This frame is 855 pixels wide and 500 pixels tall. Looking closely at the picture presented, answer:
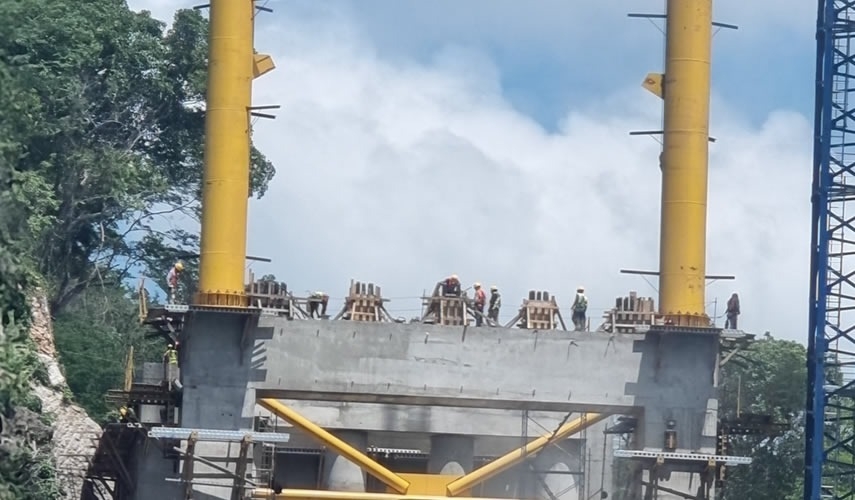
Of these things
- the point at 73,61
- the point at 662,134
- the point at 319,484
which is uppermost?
the point at 73,61

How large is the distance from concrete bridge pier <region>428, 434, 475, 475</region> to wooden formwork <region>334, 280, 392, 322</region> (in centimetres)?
421

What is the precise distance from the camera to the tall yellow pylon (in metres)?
47.6

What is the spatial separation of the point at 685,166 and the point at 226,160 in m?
10.7

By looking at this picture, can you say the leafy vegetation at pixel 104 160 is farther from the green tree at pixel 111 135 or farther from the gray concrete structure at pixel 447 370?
the gray concrete structure at pixel 447 370

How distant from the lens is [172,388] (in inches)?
2073

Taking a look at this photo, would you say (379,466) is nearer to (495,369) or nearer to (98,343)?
(495,369)

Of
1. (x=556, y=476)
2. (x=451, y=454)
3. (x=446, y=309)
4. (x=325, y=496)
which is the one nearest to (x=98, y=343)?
(x=556, y=476)

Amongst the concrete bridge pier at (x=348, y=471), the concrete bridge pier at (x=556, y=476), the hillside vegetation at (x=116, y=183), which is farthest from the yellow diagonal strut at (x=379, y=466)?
the hillside vegetation at (x=116, y=183)

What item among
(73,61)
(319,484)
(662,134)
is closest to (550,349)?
(662,134)

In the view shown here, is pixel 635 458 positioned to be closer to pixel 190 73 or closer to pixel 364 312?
pixel 364 312

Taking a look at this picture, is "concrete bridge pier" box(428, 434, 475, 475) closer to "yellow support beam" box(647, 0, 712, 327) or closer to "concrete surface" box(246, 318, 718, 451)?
"concrete surface" box(246, 318, 718, 451)

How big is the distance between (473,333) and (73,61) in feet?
93.1

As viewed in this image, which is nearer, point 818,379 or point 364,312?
point 364,312

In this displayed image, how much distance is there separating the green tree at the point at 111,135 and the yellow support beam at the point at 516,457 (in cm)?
2586
